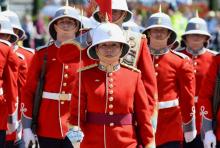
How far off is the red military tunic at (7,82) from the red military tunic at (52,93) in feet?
1.62

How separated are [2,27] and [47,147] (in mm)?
2237

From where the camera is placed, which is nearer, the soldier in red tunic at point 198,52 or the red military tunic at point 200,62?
the soldier in red tunic at point 198,52

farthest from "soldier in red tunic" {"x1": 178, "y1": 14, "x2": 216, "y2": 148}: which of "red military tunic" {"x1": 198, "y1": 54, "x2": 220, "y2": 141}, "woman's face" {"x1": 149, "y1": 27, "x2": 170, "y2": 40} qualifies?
"red military tunic" {"x1": 198, "y1": 54, "x2": 220, "y2": 141}

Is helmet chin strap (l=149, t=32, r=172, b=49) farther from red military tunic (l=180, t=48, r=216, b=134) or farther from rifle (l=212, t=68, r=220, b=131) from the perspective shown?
red military tunic (l=180, t=48, r=216, b=134)

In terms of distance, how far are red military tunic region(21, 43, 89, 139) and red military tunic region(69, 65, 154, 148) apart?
1789 millimetres

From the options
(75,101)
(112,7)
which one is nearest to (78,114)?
(75,101)

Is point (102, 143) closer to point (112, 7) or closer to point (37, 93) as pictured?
point (112, 7)

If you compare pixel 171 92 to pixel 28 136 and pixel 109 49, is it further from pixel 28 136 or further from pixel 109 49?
pixel 109 49

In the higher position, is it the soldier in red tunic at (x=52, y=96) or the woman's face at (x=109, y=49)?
the woman's face at (x=109, y=49)

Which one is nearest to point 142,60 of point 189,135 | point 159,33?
point 159,33

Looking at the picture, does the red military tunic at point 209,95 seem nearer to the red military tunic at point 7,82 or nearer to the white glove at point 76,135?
the white glove at point 76,135

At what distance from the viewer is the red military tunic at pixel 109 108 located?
Answer: 26.2ft

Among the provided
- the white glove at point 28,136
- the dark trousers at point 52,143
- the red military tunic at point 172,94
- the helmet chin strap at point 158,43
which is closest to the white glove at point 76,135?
the dark trousers at point 52,143

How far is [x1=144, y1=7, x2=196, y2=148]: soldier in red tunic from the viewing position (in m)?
10.2
